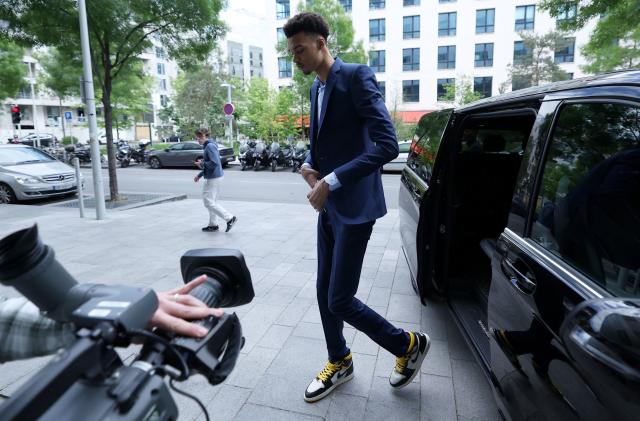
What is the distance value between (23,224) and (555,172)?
8.86 metres

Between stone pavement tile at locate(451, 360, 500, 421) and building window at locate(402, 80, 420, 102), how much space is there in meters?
38.7

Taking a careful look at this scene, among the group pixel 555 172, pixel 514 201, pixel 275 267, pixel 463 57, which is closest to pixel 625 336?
pixel 555 172

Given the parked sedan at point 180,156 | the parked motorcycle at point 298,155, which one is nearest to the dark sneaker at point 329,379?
the parked motorcycle at point 298,155

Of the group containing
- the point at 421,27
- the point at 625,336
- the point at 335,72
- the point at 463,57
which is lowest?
the point at 625,336

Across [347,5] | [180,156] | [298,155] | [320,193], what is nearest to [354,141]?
[320,193]

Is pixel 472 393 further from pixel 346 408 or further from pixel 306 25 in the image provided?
pixel 306 25

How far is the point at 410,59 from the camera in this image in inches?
1542

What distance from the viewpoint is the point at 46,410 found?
0.66m

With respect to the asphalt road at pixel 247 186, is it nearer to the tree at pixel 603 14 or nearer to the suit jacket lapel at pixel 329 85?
the tree at pixel 603 14

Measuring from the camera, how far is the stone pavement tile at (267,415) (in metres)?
2.40

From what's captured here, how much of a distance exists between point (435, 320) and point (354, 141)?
1.97 m

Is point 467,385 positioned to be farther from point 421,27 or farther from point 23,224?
point 421,27

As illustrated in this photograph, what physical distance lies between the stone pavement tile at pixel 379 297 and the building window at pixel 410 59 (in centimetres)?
3801

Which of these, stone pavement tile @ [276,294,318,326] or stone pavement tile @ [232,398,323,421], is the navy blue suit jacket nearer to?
stone pavement tile @ [232,398,323,421]
